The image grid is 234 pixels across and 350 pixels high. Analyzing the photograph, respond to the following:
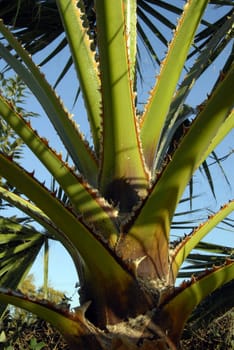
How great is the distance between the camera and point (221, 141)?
217 centimetres

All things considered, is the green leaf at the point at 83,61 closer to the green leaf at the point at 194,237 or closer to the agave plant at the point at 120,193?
the agave plant at the point at 120,193

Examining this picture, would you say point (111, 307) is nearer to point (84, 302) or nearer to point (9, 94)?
point (84, 302)

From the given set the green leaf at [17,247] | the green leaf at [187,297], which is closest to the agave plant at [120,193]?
the green leaf at [187,297]

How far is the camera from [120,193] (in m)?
2.00

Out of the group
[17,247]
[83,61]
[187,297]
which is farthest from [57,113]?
[17,247]

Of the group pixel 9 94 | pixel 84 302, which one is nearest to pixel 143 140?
pixel 84 302

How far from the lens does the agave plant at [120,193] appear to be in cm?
169

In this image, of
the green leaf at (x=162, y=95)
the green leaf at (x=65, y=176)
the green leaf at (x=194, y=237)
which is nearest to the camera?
the green leaf at (x=65, y=176)

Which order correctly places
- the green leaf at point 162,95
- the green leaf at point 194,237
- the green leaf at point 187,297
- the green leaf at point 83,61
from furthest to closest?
1. the green leaf at point 83,61
2. the green leaf at point 162,95
3. the green leaf at point 194,237
4. the green leaf at point 187,297

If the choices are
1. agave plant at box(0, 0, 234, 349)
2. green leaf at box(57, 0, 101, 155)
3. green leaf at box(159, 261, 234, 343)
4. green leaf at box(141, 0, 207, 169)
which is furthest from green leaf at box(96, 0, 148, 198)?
green leaf at box(159, 261, 234, 343)

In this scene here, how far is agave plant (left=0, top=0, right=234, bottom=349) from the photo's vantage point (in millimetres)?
1692

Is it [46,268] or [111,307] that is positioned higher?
[46,268]

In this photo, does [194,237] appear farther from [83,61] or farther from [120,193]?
[83,61]

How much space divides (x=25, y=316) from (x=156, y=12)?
236cm
